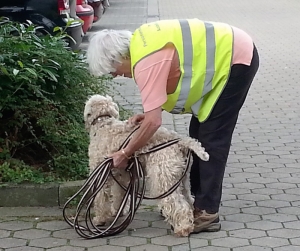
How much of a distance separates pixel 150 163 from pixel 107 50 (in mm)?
867

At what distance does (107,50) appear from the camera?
3.90 m

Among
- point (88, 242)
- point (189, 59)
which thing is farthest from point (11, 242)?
point (189, 59)

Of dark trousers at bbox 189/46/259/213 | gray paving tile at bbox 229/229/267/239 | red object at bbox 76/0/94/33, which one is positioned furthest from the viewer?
red object at bbox 76/0/94/33

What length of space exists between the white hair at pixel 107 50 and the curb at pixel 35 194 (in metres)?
1.34

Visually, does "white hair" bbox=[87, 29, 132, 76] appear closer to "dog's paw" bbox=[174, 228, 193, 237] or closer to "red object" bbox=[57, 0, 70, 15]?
"dog's paw" bbox=[174, 228, 193, 237]

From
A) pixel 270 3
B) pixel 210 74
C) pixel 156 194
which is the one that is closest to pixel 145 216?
pixel 156 194

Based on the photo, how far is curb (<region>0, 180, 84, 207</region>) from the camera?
16.1 feet

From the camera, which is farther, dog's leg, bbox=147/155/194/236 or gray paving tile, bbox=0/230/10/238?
gray paving tile, bbox=0/230/10/238

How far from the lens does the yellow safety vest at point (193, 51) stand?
3906 mm

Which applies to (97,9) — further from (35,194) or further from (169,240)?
(169,240)

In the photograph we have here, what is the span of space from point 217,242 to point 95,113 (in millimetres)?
1276

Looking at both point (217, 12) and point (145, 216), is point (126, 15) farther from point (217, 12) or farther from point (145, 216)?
point (145, 216)

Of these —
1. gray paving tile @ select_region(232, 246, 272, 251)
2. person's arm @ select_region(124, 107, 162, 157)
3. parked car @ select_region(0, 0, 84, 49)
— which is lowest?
parked car @ select_region(0, 0, 84, 49)

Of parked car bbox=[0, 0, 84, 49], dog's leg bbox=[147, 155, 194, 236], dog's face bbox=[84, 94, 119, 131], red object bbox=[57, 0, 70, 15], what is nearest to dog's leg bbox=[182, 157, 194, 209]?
dog's leg bbox=[147, 155, 194, 236]
